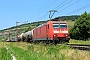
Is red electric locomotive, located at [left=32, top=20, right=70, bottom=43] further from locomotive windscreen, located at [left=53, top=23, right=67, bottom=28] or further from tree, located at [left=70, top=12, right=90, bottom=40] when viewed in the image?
tree, located at [left=70, top=12, right=90, bottom=40]

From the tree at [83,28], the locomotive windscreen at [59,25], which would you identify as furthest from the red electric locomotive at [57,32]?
the tree at [83,28]

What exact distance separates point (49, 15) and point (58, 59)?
3030 centimetres

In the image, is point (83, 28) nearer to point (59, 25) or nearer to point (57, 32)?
point (59, 25)

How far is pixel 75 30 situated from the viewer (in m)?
70.6

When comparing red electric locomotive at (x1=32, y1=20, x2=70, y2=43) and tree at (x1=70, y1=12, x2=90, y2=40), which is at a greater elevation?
tree at (x1=70, y1=12, x2=90, y2=40)

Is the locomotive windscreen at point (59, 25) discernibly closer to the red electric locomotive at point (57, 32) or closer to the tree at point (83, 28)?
the red electric locomotive at point (57, 32)

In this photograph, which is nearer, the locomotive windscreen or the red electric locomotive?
the red electric locomotive

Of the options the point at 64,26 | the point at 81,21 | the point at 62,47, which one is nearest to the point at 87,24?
the point at 81,21

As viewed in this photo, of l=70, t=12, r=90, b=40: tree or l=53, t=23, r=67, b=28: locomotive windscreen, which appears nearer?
l=53, t=23, r=67, b=28: locomotive windscreen

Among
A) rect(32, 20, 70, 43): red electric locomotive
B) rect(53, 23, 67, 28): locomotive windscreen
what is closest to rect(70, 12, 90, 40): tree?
rect(53, 23, 67, 28): locomotive windscreen

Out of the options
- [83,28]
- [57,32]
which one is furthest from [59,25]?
[83,28]

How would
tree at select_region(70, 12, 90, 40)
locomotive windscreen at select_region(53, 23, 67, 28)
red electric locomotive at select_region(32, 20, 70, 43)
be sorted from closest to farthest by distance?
red electric locomotive at select_region(32, 20, 70, 43) → locomotive windscreen at select_region(53, 23, 67, 28) → tree at select_region(70, 12, 90, 40)

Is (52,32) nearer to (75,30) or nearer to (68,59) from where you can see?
(68,59)

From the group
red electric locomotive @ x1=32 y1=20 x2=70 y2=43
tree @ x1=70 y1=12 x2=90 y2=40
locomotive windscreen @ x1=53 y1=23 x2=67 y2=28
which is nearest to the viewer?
red electric locomotive @ x1=32 y1=20 x2=70 y2=43
